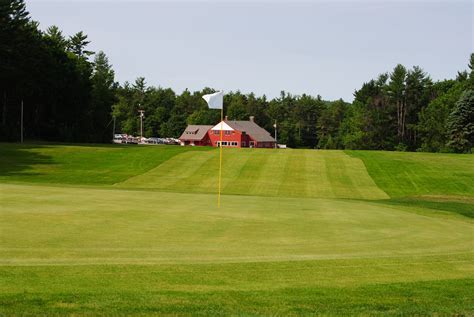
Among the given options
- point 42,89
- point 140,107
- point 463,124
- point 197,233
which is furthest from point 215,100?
point 140,107

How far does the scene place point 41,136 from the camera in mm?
101125

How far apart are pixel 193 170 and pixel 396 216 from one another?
125ft


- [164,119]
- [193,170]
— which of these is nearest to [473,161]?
[193,170]

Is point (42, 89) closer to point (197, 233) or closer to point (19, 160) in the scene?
point (19, 160)

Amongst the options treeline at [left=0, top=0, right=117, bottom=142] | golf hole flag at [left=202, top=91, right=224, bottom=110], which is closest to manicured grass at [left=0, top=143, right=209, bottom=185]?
treeline at [left=0, top=0, right=117, bottom=142]

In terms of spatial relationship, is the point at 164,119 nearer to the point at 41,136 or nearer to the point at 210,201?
the point at 41,136

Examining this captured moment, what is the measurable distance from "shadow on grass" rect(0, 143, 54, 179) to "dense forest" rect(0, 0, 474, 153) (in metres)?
17.5

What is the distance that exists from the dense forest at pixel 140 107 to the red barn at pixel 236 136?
21.4m

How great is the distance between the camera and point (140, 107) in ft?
653

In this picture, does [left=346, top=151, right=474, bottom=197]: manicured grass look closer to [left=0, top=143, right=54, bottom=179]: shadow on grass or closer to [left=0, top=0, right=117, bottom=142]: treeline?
[left=0, top=143, right=54, bottom=179]: shadow on grass

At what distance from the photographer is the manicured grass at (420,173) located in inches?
2015

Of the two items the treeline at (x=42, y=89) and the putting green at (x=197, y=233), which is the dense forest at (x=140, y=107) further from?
the putting green at (x=197, y=233)

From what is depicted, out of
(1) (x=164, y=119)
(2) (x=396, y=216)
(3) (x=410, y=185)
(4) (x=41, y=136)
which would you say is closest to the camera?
(2) (x=396, y=216)

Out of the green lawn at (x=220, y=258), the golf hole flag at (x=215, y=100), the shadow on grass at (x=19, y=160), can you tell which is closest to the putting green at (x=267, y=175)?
the shadow on grass at (x=19, y=160)
